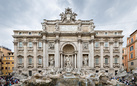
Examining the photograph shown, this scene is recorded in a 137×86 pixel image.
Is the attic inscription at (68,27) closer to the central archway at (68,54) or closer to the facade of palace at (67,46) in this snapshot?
the facade of palace at (67,46)

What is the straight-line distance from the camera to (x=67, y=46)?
2345 centimetres

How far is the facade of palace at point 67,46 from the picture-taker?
71.0ft

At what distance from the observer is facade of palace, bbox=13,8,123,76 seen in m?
21.6

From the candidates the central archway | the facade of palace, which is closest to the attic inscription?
the facade of palace

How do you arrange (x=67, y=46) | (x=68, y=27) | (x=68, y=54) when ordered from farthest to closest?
(x=67, y=46) < (x=68, y=54) < (x=68, y=27)

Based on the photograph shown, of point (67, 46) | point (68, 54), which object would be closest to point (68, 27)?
point (67, 46)

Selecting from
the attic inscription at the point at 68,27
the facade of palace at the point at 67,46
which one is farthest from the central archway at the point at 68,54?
the attic inscription at the point at 68,27

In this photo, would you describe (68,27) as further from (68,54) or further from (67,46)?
(68,54)

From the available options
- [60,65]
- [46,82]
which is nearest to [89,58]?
[60,65]

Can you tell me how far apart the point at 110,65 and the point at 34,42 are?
70.2ft

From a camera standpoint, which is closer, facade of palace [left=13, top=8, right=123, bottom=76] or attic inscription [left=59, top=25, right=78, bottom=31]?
facade of palace [left=13, top=8, right=123, bottom=76]

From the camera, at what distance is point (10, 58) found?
105 feet

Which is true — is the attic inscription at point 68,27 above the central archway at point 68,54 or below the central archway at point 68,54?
above

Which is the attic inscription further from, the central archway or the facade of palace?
the central archway
